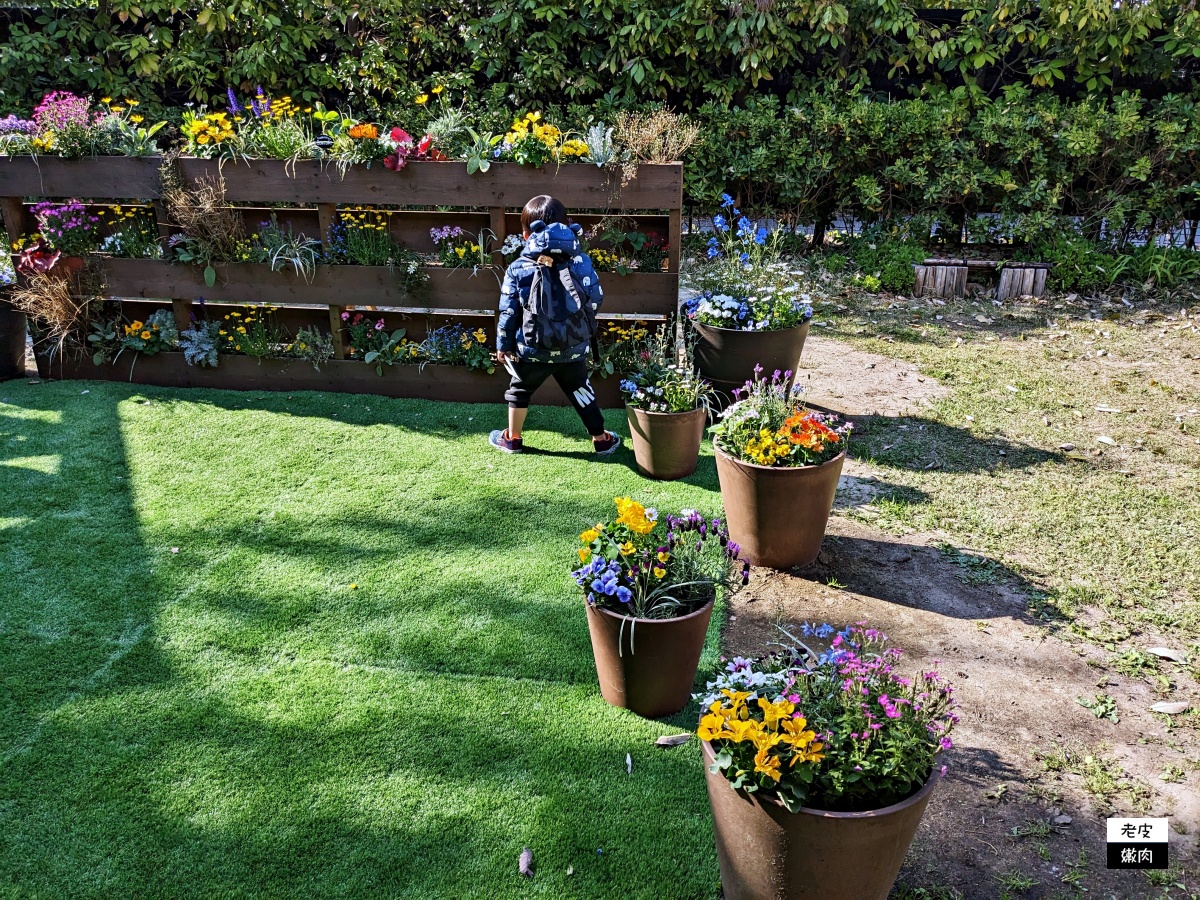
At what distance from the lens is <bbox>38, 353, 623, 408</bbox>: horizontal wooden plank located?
6574 millimetres

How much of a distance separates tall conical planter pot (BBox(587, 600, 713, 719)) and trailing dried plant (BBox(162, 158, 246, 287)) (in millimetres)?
4711

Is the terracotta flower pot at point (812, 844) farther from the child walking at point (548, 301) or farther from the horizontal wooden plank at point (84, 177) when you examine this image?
the horizontal wooden plank at point (84, 177)

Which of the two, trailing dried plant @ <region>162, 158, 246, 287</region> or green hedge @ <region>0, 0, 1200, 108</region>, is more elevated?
green hedge @ <region>0, 0, 1200, 108</region>

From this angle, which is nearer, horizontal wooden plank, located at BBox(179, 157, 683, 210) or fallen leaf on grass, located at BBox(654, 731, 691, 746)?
fallen leaf on grass, located at BBox(654, 731, 691, 746)

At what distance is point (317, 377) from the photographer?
267 inches

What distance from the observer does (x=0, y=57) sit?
9.34 metres

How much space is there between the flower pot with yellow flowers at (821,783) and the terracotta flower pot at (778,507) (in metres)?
1.71

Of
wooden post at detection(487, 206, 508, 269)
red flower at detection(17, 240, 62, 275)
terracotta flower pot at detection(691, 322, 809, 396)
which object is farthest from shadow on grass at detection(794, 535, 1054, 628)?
red flower at detection(17, 240, 62, 275)

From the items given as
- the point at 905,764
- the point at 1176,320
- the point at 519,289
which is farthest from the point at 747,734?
the point at 1176,320

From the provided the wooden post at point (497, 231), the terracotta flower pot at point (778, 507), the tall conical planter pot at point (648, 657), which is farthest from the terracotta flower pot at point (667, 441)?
the tall conical planter pot at point (648, 657)

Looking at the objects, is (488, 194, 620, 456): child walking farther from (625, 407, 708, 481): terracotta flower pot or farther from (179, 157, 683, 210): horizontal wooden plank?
(179, 157, 683, 210): horizontal wooden plank

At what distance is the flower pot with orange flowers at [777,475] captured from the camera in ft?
13.8

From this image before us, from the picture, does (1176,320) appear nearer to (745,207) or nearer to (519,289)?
(745,207)

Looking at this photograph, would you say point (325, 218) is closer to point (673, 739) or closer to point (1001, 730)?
point (673, 739)
